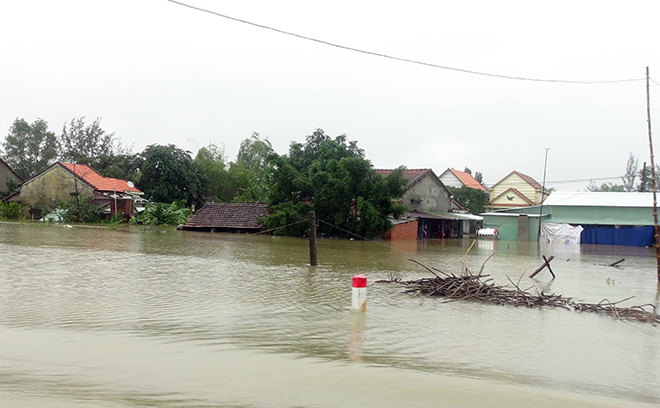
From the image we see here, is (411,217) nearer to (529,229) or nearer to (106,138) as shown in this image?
(529,229)

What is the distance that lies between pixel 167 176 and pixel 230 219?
1573 centimetres

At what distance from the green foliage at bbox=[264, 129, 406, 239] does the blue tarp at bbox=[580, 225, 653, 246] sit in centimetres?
1842

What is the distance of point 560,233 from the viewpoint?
4253 cm

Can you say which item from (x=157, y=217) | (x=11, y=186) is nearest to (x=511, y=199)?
(x=157, y=217)

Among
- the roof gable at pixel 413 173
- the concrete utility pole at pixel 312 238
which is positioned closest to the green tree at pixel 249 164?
the roof gable at pixel 413 173

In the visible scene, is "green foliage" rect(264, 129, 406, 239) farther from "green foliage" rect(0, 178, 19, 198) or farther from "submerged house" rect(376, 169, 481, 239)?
"green foliage" rect(0, 178, 19, 198)

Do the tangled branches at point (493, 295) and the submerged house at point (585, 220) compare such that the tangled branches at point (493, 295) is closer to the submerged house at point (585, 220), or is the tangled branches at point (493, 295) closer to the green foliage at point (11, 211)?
the submerged house at point (585, 220)

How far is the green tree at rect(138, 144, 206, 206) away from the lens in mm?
48844

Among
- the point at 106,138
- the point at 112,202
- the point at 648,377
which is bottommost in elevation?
the point at 648,377

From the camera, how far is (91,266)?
13.7m

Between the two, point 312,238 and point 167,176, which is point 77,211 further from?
point 312,238

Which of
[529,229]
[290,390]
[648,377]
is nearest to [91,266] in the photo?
[290,390]

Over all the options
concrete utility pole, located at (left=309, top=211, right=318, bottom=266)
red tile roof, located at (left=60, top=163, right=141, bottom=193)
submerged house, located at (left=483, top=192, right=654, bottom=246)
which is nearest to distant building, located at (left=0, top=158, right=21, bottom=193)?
red tile roof, located at (left=60, top=163, right=141, bottom=193)

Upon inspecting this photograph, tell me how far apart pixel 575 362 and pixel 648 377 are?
781 mm
